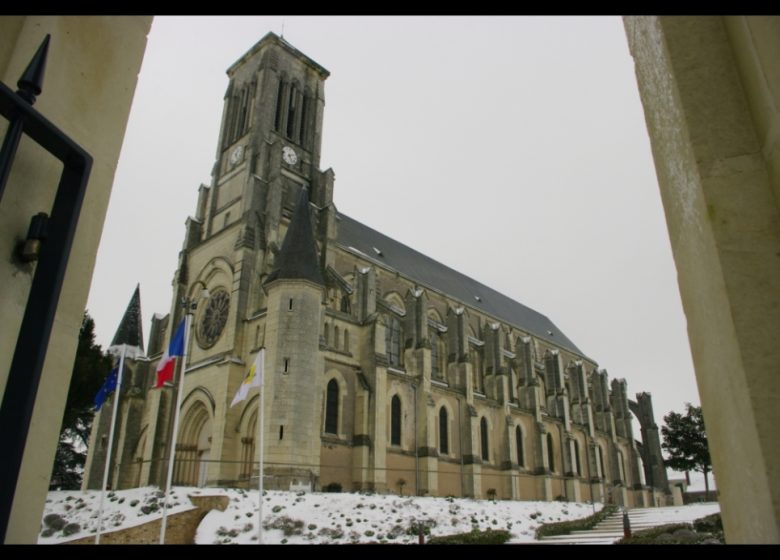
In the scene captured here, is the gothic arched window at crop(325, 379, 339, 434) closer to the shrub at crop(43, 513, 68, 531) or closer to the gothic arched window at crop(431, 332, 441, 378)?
the gothic arched window at crop(431, 332, 441, 378)

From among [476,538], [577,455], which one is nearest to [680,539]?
[476,538]

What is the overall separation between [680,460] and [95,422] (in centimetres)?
4791

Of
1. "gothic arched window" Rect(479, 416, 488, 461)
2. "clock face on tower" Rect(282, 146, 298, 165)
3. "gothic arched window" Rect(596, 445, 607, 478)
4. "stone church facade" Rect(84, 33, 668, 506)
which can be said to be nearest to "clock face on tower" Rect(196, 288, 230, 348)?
"stone church facade" Rect(84, 33, 668, 506)

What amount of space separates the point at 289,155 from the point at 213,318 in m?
10.2

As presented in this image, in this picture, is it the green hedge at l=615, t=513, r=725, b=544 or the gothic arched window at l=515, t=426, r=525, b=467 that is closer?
the green hedge at l=615, t=513, r=725, b=544

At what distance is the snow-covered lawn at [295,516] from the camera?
1585 cm

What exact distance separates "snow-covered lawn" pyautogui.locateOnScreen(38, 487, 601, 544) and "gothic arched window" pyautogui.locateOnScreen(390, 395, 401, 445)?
6.22 metres

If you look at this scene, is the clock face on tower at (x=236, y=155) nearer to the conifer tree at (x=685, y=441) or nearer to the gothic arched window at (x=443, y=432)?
the gothic arched window at (x=443, y=432)

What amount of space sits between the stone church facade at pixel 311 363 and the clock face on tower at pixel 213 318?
11 centimetres

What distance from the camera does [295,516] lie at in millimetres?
17297

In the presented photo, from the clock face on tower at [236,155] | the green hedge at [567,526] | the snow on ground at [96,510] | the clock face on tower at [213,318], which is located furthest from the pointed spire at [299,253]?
the green hedge at [567,526]

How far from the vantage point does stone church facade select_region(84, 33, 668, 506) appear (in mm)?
23484

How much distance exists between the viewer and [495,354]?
37188 millimetres

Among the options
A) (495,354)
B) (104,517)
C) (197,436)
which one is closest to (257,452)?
(197,436)
